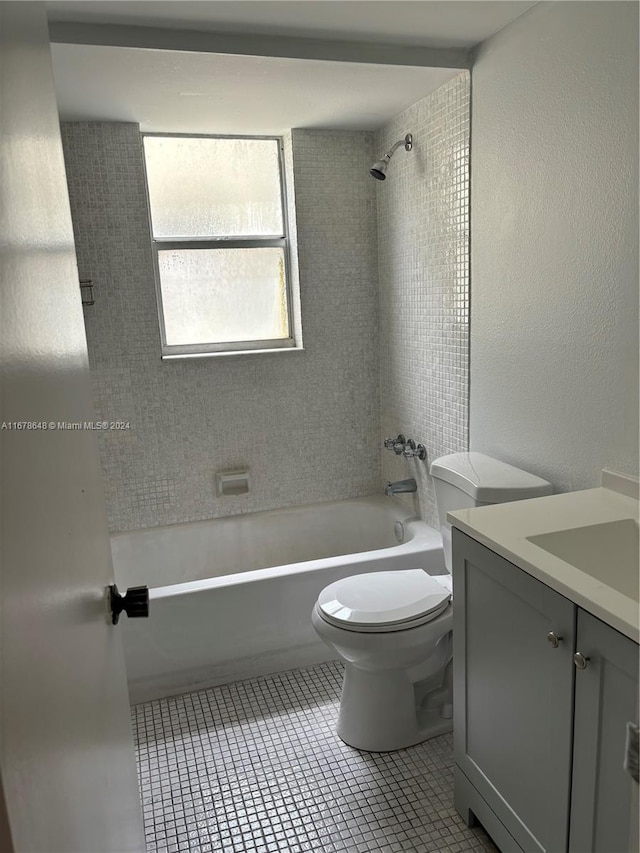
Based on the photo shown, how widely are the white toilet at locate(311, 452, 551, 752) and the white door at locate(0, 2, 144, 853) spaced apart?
97 cm

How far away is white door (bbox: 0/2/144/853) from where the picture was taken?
1.85 feet

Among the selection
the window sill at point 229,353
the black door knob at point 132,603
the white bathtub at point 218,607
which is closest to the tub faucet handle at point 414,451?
the white bathtub at point 218,607

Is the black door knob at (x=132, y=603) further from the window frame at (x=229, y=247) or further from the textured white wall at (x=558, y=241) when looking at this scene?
the window frame at (x=229, y=247)

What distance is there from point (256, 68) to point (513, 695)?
6.61 feet

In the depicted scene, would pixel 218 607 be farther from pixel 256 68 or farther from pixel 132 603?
pixel 256 68

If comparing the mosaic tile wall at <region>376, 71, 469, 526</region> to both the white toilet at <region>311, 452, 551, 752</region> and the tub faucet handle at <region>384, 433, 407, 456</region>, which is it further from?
Answer: the white toilet at <region>311, 452, 551, 752</region>

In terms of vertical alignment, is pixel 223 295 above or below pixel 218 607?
above

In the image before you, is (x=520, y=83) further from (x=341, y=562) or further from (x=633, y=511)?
(x=341, y=562)

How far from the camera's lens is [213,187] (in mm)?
2928

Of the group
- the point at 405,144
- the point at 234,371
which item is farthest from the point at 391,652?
the point at 405,144

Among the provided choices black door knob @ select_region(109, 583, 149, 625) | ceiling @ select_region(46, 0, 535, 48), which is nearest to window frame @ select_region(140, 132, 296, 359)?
ceiling @ select_region(46, 0, 535, 48)

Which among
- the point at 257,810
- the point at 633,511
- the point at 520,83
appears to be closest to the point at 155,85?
the point at 520,83

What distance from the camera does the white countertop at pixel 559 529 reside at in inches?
43.5

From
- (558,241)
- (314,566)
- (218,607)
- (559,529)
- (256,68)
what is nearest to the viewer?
(559,529)
